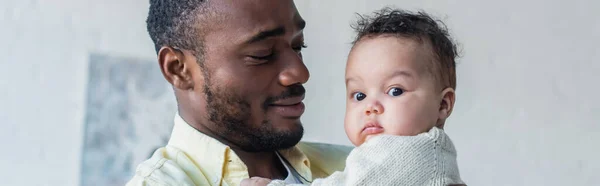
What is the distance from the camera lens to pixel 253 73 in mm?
1396

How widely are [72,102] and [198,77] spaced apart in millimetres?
930

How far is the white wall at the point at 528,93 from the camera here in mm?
2828

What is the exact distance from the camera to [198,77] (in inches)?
57.0

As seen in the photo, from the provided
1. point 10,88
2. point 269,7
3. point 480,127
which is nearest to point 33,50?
point 10,88

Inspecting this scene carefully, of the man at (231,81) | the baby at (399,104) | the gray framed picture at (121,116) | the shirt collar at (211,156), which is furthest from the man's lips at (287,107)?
the gray framed picture at (121,116)

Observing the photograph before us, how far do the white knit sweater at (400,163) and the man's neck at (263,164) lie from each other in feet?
1.22

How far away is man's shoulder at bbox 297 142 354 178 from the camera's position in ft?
5.26

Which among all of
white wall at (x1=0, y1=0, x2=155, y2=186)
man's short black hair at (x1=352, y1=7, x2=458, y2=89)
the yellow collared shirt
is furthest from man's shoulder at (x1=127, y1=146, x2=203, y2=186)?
white wall at (x1=0, y1=0, x2=155, y2=186)

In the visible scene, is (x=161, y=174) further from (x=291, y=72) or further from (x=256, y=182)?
(x=291, y=72)

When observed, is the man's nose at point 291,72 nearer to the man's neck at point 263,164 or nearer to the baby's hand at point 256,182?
the man's neck at point 263,164

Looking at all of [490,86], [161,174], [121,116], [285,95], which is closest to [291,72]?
[285,95]

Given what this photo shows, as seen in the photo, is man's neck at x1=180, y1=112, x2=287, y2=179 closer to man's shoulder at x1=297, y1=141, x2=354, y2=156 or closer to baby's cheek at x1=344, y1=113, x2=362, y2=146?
man's shoulder at x1=297, y1=141, x2=354, y2=156

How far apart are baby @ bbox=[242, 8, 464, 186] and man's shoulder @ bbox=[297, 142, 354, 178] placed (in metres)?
0.42

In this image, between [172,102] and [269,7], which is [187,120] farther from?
[172,102]
